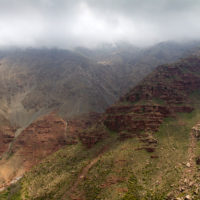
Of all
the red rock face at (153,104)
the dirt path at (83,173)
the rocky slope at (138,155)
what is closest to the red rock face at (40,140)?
the rocky slope at (138,155)

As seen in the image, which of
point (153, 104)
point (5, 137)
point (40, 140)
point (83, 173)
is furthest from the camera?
point (5, 137)

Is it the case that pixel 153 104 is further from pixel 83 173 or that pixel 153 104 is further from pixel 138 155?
pixel 83 173

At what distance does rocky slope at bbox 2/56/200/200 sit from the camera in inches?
2539

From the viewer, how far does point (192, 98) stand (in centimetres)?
11256

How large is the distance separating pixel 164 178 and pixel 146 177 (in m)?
6.36

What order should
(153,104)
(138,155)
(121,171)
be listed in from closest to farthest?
(121,171) < (138,155) < (153,104)

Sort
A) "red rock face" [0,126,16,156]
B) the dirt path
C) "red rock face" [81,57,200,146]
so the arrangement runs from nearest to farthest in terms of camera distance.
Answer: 1. the dirt path
2. "red rock face" [81,57,200,146]
3. "red rock face" [0,126,16,156]

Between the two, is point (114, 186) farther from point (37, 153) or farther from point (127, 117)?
point (37, 153)

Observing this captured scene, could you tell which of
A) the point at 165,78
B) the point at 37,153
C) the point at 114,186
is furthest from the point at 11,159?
the point at 165,78

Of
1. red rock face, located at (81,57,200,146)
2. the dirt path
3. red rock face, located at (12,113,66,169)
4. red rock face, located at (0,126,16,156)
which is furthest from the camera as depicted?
red rock face, located at (0,126,16,156)

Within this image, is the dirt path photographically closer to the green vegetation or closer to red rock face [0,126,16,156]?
the green vegetation

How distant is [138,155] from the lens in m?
79.6

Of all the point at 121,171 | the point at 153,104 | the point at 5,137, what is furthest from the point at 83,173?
the point at 5,137

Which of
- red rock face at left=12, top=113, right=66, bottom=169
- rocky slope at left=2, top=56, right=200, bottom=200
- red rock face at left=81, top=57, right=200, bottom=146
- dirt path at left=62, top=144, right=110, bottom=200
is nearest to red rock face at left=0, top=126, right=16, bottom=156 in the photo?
red rock face at left=12, top=113, right=66, bottom=169
